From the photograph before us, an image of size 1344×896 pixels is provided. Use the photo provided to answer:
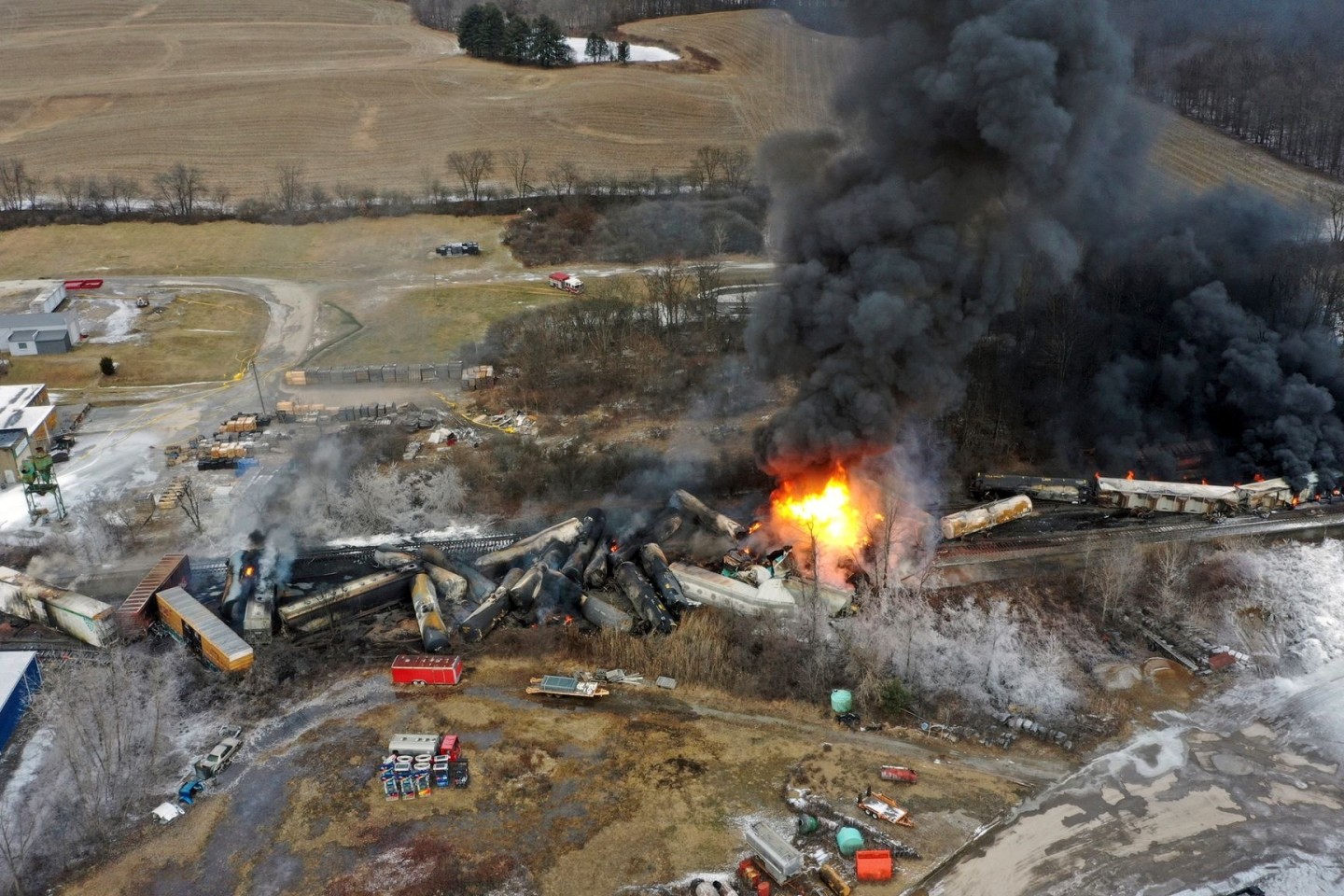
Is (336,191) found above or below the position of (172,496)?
above

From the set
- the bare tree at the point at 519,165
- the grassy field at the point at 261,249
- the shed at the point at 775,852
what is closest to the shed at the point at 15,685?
the shed at the point at 775,852

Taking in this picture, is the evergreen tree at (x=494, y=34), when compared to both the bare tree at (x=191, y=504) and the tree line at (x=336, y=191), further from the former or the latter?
the bare tree at (x=191, y=504)

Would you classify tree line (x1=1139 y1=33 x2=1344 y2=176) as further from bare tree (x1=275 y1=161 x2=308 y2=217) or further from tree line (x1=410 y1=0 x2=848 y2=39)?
bare tree (x1=275 y1=161 x2=308 y2=217)

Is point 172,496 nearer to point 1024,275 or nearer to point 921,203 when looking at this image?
point 921,203

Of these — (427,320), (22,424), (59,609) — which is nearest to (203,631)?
(59,609)

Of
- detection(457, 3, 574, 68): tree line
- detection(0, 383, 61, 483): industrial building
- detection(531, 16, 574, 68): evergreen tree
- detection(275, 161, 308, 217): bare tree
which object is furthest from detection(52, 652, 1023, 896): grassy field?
detection(457, 3, 574, 68): tree line

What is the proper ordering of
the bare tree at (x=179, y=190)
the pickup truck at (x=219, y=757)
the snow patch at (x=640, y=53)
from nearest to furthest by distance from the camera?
the pickup truck at (x=219, y=757) < the bare tree at (x=179, y=190) < the snow patch at (x=640, y=53)

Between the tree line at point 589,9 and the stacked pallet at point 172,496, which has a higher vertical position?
the tree line at point 589,9

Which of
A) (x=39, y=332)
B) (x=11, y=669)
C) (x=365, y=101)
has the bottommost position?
(x=11, y=669)
